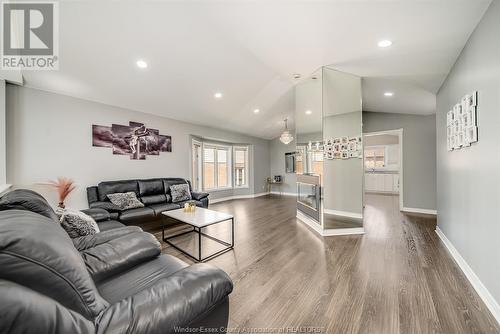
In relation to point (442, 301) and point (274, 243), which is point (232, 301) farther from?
point (442, 301)

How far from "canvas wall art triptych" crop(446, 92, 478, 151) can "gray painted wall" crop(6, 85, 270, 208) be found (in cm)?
539

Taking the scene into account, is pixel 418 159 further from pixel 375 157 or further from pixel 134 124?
pixel 134 124

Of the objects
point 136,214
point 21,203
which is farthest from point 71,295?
point 136,214

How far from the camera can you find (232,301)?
174 cm

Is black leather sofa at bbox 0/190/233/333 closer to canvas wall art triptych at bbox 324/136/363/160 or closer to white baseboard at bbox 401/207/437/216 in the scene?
canvas wall art triptych at bbox 324/136/363/160

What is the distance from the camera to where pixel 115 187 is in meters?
3.82

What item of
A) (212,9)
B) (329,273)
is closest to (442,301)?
(329,273)

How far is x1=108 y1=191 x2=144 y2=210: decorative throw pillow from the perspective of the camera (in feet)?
11.5

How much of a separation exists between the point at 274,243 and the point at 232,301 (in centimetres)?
138

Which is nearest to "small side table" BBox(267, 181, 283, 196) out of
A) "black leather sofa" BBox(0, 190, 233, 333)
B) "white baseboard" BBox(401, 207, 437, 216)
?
"white baseboard" BBox(401, 207, 437, 216)

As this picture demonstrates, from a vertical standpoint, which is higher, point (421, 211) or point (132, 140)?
point (132, 140)

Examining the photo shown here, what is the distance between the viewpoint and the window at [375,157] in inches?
311

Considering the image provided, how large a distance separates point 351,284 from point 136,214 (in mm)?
3225

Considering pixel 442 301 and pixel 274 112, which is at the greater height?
pixel 274 112
